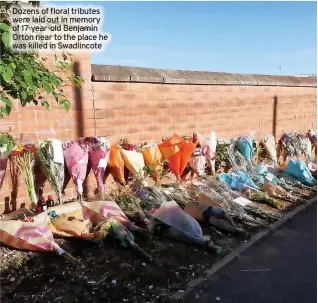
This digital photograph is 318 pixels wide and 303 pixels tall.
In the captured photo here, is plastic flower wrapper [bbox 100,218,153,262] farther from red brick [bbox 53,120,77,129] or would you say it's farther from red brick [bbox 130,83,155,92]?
red brick [bbox 130,83,155,92]

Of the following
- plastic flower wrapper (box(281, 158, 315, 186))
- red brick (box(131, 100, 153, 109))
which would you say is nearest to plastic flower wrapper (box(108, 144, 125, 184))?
red brick (box(131, 100, 153, 109))

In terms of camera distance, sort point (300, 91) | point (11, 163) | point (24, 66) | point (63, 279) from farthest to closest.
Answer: point (300, 91), point (11, 163), point (63, 279), point (24, 66)

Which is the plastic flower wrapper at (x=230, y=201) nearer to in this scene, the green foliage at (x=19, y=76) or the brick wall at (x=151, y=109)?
the brick wall at (x=151, y=109)

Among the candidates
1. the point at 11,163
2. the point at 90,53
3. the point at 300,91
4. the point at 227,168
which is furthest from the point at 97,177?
the point at 300,91

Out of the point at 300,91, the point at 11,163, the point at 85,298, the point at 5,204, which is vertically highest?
the point at 300,91

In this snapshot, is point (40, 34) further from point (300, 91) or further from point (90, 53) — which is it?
point (300, 91)

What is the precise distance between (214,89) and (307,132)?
3.98 metres

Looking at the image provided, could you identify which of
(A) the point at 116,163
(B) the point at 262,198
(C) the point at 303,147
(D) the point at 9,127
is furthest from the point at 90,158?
(C) the point at 303,147

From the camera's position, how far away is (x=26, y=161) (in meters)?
3.85

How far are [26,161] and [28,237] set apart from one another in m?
0.97

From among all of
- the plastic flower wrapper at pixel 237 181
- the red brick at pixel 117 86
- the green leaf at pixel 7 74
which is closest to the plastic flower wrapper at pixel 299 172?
the plastic flower wrapper at pixel 237 181

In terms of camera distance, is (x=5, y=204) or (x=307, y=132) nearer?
(x=5, y=204)

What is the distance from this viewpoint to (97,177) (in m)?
4.39

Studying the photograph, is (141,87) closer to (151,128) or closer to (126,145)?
(151,128)
